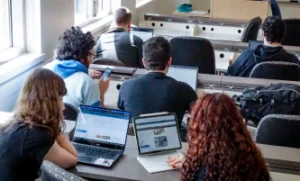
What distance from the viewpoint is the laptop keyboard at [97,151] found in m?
2.17

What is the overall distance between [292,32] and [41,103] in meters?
4.66

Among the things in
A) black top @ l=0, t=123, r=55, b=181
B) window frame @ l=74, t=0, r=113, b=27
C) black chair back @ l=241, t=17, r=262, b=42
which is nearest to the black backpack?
black top @ l=0, t=123, r=55, b=181

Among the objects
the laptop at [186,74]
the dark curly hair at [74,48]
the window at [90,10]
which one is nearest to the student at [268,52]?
the laptop at [186,74]

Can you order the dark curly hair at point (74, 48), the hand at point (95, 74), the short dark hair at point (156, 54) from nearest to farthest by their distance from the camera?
the short dark hair at point (156, 54), the dark curly hair at point (74, 48), the hand at point (95, 74)

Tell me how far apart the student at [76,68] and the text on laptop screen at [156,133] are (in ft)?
3.08

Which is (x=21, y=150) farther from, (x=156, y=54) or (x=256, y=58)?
(x=256, y=58)

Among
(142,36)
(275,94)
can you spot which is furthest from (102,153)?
(142,36)

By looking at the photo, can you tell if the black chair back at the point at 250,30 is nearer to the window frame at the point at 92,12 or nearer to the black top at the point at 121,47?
the black top at the point at 121,47

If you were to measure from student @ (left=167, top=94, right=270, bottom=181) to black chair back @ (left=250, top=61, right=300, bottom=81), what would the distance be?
2025 mm

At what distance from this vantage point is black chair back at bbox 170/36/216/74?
4.46 meters

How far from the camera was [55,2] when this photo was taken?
432cm

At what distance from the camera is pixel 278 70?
12.4ft

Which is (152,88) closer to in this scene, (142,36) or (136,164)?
(136,164)

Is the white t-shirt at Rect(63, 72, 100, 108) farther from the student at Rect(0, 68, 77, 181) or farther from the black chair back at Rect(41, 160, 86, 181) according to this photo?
the black chair back at Rect(41, 160, 86, 181)
